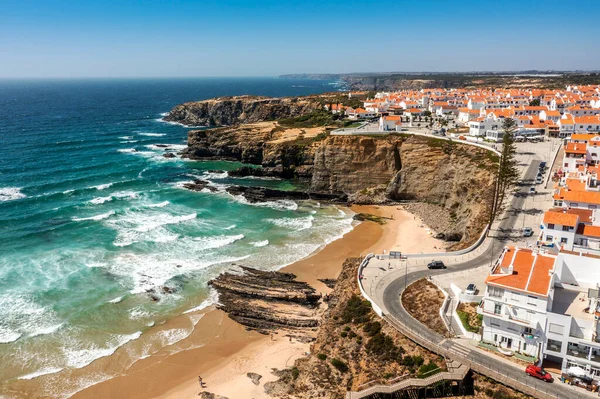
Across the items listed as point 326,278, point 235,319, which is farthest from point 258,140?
point 235,319

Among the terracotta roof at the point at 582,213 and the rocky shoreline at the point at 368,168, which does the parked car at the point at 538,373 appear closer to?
the terracotta roof at the point at 582,213

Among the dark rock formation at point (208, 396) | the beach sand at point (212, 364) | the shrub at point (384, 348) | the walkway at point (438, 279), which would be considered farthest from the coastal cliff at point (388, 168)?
the dark rock formation at point (208, 396)

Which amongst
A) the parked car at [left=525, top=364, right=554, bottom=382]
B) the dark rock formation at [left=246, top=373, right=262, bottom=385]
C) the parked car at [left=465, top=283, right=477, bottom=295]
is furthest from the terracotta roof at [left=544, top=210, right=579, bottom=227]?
the dark rock formation at [left=246, top=373, right=262, bottom=385]

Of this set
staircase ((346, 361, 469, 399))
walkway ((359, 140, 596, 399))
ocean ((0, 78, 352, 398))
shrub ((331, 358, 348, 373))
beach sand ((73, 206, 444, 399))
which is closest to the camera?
walkway ((359, 140, 596, 399))

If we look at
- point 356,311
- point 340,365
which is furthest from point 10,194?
point 340,365

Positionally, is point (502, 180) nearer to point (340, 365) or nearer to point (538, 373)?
point (538, 373)

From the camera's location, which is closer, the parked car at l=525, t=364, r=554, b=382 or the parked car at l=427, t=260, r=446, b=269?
the parked car at l=525, t=364, r=554, b=382

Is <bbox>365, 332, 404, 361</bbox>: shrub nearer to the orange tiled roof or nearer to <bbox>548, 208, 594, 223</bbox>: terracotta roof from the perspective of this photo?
<bbox>548, 208, 594, 223</bbox>: terracotta roof
